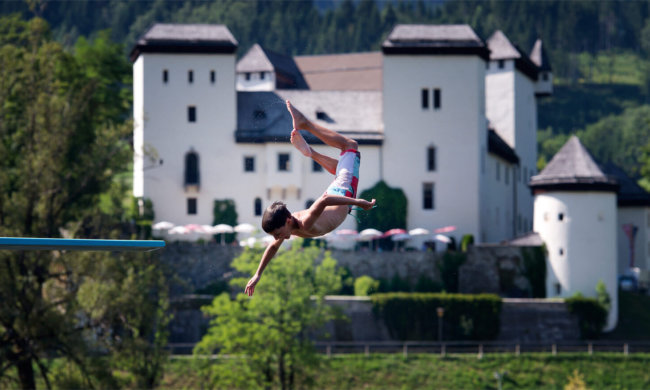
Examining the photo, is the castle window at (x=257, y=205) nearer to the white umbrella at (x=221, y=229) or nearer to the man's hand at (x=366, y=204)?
the white umbrella at (x=221, y=229)

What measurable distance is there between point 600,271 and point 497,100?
78.0ft

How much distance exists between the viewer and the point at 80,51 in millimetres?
83562

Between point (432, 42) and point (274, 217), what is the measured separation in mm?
70645

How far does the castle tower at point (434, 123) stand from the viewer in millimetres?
78062

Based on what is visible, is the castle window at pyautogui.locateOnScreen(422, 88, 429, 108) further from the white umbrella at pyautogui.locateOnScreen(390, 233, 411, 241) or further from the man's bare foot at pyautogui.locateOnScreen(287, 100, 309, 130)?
the man's bare foot at pyautogui.locateOnScreen(287, 100, 309, 130)

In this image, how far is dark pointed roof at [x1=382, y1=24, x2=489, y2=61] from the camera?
7831cm

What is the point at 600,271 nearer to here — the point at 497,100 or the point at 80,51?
the point at 497,100

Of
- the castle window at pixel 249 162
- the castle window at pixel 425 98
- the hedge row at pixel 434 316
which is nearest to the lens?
the castle window at pixel 249 162

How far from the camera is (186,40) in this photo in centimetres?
7756

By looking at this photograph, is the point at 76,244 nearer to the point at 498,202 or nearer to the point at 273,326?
the point at 273,326

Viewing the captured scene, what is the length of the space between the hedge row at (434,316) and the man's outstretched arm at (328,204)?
58075mm

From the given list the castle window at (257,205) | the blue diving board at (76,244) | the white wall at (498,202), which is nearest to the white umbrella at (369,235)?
the castle window at (257,205)

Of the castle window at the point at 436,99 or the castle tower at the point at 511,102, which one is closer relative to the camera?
the castle window at the point at 436,99

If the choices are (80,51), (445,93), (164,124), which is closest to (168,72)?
(164,124)
